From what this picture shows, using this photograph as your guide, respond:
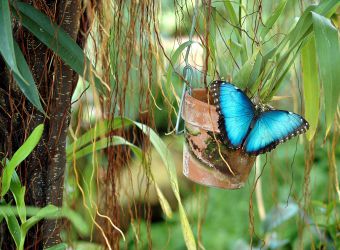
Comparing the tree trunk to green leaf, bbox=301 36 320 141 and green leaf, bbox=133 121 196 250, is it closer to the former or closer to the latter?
green leaf, bbox=133 121 196 250

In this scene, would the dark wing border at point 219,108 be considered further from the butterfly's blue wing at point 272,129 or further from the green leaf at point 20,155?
the green leaf at point 20,155

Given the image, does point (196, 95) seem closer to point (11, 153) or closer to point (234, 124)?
point (234, 124)

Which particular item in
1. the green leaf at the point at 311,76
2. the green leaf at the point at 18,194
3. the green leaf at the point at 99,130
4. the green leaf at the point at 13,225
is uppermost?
the green leaf at the point at 311,76

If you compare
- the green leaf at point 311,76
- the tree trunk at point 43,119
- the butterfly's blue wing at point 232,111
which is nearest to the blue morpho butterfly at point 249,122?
the butterfly's blue wing at point 232,111

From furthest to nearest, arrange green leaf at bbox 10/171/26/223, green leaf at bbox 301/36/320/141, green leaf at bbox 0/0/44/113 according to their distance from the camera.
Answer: green leaf at bbox 301/36/320/141
green leaf at bbox 10/171/26/223
green leaf at bbox 0/0/44/113

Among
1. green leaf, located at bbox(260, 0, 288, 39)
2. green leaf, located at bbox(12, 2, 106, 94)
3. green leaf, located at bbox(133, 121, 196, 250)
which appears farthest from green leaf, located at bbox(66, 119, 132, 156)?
green leaf, located at bbox(260, 0, 288, 39)
